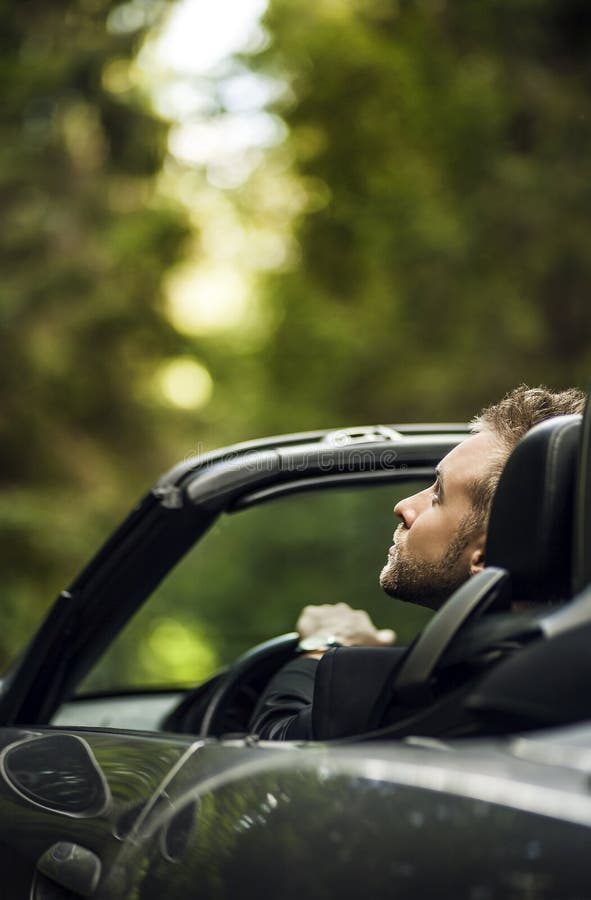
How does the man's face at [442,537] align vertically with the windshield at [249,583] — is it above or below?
above

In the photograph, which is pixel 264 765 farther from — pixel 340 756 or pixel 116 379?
pixel 116 379

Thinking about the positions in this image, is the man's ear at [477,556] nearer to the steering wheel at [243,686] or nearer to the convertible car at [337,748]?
the convertible car at [337,748]

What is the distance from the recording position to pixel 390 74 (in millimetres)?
14102

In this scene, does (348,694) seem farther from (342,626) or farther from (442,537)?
(342,626)

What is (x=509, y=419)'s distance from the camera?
2344mm

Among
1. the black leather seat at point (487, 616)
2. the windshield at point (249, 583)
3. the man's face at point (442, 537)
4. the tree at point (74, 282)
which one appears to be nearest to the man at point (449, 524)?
the man's face at point (442, 537)

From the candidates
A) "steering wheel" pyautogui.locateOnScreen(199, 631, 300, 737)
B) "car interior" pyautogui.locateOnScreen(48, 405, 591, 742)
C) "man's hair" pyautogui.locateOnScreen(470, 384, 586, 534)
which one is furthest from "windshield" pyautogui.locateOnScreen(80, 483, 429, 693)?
"car interior" pyautogui.locateOnScreen(48, 405, 591, 742)

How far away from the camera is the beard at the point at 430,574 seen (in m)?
2.28

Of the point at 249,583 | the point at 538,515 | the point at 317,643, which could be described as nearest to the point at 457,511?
the point at 538,515

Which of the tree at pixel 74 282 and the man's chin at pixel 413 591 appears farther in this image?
the tree at pixel 74 282

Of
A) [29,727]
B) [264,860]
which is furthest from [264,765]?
[29,727]

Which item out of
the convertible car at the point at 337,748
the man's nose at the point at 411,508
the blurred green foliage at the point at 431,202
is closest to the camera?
the convertible car at the point at 337,748

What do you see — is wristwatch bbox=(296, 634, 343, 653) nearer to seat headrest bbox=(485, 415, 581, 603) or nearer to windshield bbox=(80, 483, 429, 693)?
seat headrest bbox=(485, 415, 581, 603)

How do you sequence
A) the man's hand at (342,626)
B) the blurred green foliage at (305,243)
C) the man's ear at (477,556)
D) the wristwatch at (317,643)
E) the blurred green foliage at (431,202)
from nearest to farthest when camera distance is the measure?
the man's ear at (477,556), the wristwatch at (317,643), the man's hand at (342,626), the blurred green foliage at (305,243), the blurred green foliage at (431,202)
